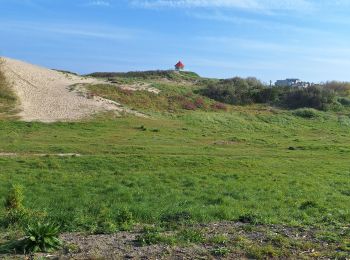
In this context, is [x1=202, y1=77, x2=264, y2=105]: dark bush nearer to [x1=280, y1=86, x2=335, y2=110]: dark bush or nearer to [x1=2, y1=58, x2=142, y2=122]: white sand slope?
[x1=280, y1=86, x2=335, y2=110]: dark bush

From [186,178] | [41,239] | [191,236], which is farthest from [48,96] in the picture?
[41,239]

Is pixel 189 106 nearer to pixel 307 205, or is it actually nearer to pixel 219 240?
pixel 307 205

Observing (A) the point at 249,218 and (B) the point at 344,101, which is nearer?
(A) the point at 249,218

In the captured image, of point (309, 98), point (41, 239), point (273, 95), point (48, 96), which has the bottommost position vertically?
point (41, 239)

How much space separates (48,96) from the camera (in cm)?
4378

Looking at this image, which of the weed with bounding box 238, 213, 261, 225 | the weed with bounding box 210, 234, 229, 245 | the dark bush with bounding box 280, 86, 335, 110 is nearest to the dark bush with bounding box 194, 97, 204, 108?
the dark bush with bounding box 280, 86, 335, 110

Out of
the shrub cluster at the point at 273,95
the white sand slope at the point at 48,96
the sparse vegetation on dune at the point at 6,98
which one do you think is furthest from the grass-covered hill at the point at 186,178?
the shrub cluster at the point at 273,95

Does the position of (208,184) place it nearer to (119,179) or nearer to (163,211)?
(119,179)

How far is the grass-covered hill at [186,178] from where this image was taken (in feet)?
29.1

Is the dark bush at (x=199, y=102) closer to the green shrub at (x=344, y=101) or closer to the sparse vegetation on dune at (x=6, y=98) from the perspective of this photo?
the sparse vegetation on dune at (x=6, y=98)

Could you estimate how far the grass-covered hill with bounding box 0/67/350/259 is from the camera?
888cm

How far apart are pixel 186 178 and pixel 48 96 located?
28432mm

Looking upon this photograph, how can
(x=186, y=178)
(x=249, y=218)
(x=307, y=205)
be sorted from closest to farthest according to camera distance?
1. (x=249, y=218)
2. (x=307, y=205)
3. (x=186, y=178)

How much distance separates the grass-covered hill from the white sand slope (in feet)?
6.80
